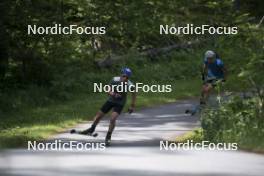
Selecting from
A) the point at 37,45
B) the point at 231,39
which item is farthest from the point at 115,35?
the point at 231,39

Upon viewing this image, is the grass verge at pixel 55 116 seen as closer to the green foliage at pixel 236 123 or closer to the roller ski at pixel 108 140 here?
the roller ski at pixel 108 140

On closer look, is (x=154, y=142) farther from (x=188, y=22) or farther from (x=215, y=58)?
(x=188, y=22)

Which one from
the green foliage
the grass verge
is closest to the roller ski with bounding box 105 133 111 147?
the grass verge

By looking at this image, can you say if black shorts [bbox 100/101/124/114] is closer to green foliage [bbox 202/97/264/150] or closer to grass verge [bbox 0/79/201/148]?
grass verge [bbox 0/79/201/148]

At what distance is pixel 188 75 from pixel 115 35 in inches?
170

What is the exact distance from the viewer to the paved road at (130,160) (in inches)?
483

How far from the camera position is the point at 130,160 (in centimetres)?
1371

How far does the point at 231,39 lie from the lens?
17562 millimetres

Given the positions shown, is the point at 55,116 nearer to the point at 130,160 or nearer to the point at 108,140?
the point at 108,140

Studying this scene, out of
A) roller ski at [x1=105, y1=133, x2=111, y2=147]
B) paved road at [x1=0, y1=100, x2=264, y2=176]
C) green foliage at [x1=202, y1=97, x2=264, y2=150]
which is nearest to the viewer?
paved road at [x1=0, y1=100, x2=264, y2=176]

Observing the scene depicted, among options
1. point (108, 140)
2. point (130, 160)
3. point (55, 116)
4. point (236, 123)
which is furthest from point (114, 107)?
point (55, 116)

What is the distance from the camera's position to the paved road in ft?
40.2

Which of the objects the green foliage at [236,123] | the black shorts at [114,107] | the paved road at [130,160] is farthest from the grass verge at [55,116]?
the green foliage at [236,123]

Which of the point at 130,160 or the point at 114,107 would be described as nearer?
the point at 130,160
